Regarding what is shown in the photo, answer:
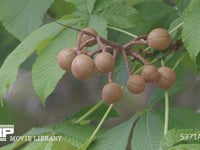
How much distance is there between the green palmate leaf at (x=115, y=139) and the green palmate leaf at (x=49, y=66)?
0.57 ft

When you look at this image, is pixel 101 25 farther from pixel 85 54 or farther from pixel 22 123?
pixel 22 123

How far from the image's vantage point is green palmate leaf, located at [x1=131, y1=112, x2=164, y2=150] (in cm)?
139

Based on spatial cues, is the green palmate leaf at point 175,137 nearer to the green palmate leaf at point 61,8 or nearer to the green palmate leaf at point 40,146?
the green palmate leaf at point 40,146

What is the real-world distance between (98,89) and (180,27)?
9.77 ft

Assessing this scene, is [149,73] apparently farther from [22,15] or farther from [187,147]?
[22,15]

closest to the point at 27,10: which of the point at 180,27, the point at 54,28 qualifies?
the point at 54,28

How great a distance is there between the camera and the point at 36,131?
1.58 meters

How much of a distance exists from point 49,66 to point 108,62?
22 centimetres

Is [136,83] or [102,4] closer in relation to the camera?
[136,83]

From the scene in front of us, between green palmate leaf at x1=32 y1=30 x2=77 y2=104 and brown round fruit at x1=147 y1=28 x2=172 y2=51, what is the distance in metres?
0.20

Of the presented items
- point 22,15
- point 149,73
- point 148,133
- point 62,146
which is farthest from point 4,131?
point 149,73

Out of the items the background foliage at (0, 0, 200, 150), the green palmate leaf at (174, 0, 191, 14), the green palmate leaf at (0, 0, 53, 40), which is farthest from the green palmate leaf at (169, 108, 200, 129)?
the green palmate leaf at (0, 0, 53, 40)

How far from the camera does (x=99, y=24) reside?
1486mm

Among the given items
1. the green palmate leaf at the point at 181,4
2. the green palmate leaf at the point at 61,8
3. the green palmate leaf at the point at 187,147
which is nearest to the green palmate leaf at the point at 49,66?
the green palmate leaf at the point at 187,147
